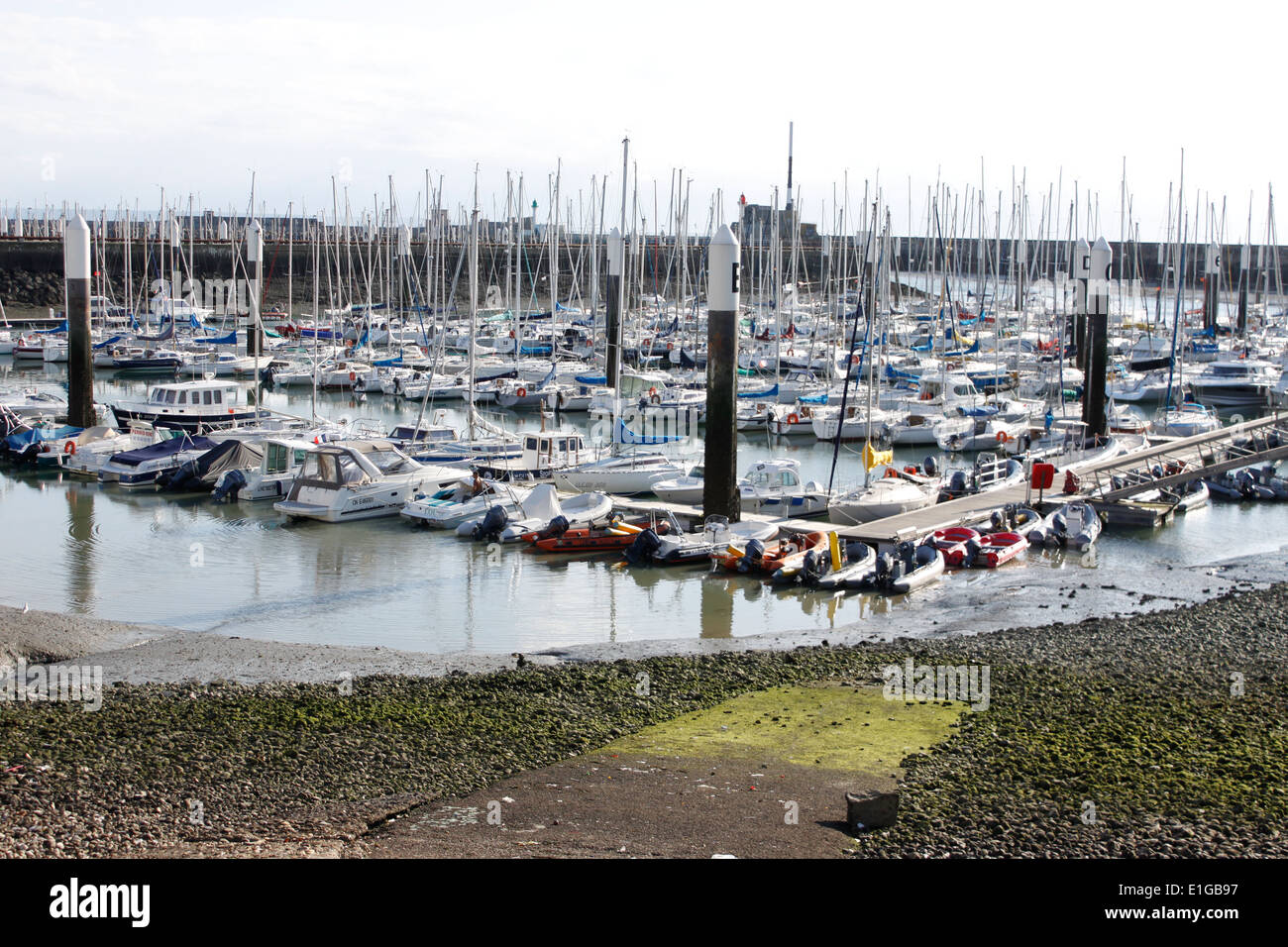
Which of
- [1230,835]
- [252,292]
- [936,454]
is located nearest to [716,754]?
[1230,835]

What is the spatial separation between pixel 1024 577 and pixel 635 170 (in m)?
37.2

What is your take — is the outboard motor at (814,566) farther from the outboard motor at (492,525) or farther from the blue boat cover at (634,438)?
the blue boat cover at (634,438)

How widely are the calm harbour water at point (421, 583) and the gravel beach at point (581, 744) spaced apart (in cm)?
251

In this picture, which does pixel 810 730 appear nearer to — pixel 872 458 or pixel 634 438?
pixel 872 458

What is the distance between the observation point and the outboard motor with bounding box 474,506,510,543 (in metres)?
28.1

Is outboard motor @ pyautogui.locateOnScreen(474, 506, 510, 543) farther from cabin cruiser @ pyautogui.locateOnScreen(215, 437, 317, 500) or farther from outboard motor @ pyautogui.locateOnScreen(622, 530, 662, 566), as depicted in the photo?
cabin cruiser @ pyautogui.locateOnScreen(215, 437, 317, 500)

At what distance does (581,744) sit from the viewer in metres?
13.8

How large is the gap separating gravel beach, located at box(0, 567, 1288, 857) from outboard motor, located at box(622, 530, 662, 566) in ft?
23.2

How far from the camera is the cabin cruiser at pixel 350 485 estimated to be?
30188mm

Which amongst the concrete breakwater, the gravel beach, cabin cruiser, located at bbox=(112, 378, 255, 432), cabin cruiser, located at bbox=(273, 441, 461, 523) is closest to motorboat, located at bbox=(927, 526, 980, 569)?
the gravel beach

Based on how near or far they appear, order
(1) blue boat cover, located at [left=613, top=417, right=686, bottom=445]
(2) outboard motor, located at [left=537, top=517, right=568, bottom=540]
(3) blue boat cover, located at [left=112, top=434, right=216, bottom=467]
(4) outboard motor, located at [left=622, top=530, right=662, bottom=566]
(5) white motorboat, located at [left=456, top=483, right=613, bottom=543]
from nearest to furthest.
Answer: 1. (4) outboard motor, located at [left=622, top=530, right=662, bottom=566]
2. (2) outboard motor, located at [left=537, top=517, right=568, bottom=540]
3. (5) white motorboat, located at [left=456, top=483, right=613, bottom=543]
4. (3) blue boat cover, located at [left=112, top=434, right=216, bottom=467]
5. (1) blue boat cover, located at [left=613, top=417, right=686, bottom=445]

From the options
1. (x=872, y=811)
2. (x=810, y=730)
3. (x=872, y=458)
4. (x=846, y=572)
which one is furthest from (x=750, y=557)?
(x=872, y=811)

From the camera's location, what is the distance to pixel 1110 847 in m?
10.9
